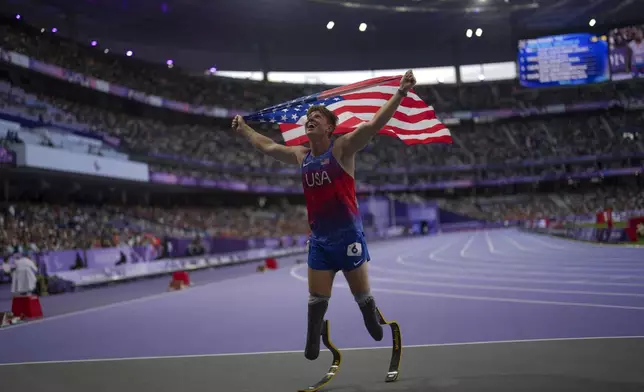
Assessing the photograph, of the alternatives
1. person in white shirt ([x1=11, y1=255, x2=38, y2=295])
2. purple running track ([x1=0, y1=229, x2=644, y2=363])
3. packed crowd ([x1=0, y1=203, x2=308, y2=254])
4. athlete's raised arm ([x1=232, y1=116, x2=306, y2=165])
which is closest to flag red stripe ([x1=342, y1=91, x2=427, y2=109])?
athlete's raised arm ([x1=232, y1=116, x2=306, y2=165])

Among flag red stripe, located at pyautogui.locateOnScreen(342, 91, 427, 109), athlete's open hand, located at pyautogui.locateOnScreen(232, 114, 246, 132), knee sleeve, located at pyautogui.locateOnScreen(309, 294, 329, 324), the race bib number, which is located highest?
flag red stripe, located at pyautogui.locateOnScreen(342, 91, 427, 109)

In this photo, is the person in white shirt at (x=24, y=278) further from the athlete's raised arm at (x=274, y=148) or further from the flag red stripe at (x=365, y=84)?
the flag red stripe at (x=365, y=84)

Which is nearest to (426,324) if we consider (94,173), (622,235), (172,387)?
(172,387)

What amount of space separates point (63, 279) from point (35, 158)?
14.8 m

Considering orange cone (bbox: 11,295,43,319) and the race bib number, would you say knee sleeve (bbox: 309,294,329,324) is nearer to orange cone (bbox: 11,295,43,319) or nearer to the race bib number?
the race bib number

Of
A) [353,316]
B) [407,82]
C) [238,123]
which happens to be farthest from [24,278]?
[407,82]

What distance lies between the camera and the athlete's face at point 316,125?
5262 mm

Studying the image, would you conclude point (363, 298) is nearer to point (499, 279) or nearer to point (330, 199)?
point (330, 199)

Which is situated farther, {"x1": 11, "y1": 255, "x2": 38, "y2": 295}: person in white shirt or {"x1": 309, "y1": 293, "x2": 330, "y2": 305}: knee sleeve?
{"x1": 11, "y1": 255, "x2": 38, "y2": 295}: person in white shirt

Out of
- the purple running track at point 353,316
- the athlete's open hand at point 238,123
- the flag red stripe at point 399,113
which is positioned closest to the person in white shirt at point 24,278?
the purple running track at point 353,316

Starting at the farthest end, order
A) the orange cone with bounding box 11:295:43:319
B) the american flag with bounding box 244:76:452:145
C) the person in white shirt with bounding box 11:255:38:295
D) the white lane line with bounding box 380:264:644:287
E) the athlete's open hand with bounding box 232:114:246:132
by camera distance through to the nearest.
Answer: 1. the person in white shirt with bounding box 11:255:38:295
2. the white lane line with bounding box 380:264:644:287
3. the orange cone with bounding box 11:295:43:319
4. the american flag with bounding box 244:76:452:145
5. the athlete's open hand with bounding box 232:114:246:132

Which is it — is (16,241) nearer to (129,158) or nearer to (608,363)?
(129,158)

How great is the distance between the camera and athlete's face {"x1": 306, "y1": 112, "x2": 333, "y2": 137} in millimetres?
5262

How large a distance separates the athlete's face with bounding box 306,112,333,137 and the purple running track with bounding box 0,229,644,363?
11.0 feet
